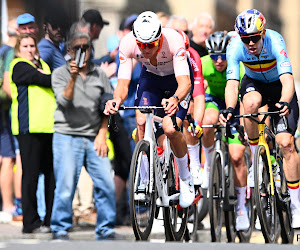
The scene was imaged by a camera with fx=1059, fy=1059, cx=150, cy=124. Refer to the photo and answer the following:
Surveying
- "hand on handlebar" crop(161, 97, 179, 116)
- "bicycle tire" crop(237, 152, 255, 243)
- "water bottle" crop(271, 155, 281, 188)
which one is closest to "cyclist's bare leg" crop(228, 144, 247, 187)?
"bicycle tire" crop(237, 152, 255, 243)

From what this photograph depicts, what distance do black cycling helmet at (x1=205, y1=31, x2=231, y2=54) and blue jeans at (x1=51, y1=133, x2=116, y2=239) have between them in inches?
71.2

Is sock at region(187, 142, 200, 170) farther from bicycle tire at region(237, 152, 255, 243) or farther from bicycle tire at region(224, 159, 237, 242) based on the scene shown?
bicycle tire at region(237, 152, 255, 243)

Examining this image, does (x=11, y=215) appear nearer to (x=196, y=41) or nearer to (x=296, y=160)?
(x=196, y=41)

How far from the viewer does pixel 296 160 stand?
11148 mm

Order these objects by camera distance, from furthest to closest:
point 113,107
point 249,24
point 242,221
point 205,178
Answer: point 205,178, point 242,221, point 249,24, point 113,107

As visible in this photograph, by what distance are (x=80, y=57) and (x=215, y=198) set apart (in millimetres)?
2204

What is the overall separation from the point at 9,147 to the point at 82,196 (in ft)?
4.00

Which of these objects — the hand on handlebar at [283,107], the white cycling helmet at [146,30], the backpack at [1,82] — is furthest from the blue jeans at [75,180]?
the hand on handlebar at [283,107]

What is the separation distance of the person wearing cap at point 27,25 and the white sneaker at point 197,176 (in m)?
2.79

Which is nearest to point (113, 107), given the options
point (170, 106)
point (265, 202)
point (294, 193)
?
point (170, 106)

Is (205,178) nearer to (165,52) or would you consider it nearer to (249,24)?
(165,52)

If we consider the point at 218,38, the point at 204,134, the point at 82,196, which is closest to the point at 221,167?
the point at 204,134

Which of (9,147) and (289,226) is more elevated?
(9,147)

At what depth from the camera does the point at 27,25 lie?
13.1m
